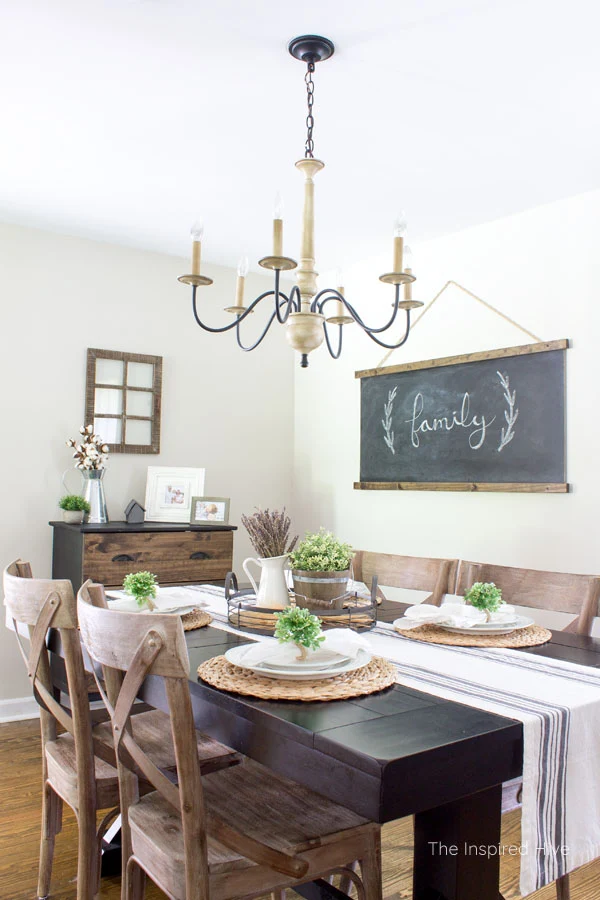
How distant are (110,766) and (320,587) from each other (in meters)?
0.69

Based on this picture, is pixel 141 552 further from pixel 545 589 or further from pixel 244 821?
pixel 244 821

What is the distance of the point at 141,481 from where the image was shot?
12.7 feet

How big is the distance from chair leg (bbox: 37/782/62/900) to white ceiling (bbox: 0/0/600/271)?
2.08 m

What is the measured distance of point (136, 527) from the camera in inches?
134

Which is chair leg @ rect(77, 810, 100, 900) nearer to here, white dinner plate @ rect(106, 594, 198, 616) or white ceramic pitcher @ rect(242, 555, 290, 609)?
white dinner plate @ rect(106, 594, 198, 616)

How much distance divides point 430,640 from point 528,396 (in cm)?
166

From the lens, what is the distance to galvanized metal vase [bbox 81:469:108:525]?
3.56 m

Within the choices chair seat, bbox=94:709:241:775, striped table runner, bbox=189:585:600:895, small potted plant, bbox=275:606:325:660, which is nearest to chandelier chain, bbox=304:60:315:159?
small potted plant, bbox=275:606:325:660

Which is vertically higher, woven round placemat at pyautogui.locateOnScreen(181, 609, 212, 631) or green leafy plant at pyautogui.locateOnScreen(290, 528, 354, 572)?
green leafy plant at pyautogui.locateOnScreen(290, 528, 354, 572)

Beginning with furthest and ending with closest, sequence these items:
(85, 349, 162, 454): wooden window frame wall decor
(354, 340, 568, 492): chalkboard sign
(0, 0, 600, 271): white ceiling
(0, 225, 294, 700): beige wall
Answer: (85, 349, 162, 454): wooden window frame wall decor, (0, 225, 294, 700): beige wall, (354, 340, 568, 492): chalkboard sign, (0, 0, 600, 271): white ceiling

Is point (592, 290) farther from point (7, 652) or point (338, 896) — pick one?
point (7, 652)

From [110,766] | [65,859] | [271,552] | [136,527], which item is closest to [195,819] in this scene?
[110,766]

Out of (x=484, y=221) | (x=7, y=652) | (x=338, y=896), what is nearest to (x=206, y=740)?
(x=338, y=896)

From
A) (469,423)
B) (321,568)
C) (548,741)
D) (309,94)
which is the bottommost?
(548,741)
